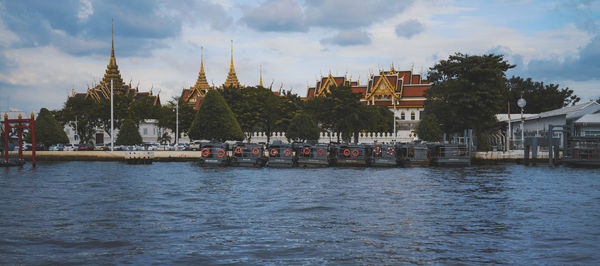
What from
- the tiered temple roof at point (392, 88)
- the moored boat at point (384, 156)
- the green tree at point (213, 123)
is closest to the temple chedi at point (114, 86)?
the tiered temple roof at point (392, 88)

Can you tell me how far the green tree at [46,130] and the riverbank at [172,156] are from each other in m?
7.43

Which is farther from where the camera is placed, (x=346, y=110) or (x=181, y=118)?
(x=181, y=118)

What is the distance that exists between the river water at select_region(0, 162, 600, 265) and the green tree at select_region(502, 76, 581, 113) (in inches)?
2719

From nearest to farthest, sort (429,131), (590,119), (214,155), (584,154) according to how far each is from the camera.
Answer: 1. (584,154)
2. (214,155)
3. (590,119)
4. (429,131)

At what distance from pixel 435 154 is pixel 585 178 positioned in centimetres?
1718

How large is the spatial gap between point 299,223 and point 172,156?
1649 inches

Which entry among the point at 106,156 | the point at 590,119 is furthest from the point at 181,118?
the point at 590,119

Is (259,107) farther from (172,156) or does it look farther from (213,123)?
(172,156)

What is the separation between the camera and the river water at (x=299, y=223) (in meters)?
13.9

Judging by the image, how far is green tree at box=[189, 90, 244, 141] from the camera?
203ft

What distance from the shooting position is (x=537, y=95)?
97.3 metres

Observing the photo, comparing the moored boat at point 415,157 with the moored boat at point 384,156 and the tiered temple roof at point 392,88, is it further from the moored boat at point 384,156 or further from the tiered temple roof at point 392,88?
the tiered temple roof at point 392,88

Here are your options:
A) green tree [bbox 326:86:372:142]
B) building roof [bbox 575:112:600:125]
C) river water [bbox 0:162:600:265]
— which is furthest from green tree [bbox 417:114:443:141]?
river water [bbox 0:162:600:265]

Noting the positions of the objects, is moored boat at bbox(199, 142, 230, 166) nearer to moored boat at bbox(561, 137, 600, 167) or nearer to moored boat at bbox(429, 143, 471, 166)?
moored boat at bbox(429, 143, 471, 166)
